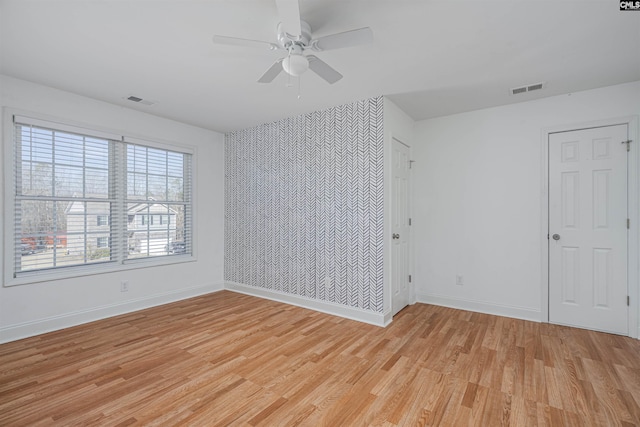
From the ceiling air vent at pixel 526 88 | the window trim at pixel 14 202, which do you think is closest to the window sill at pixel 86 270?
the window trim at pixel 14 202

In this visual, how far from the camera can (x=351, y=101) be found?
3574 mm

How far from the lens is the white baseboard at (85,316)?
2930mm

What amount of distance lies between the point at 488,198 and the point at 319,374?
2963 mm

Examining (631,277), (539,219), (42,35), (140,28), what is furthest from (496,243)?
(42,35)

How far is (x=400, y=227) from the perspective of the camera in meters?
3.84

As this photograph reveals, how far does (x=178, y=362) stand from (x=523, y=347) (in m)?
3.15

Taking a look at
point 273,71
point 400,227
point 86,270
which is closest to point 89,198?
point 86,270

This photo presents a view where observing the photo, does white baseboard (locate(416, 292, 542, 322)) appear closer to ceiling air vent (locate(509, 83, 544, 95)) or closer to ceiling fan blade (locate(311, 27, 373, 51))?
ceiling air vent (locate(509, 83, 544, 95))

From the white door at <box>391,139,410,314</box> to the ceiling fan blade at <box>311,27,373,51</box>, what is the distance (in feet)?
6.29

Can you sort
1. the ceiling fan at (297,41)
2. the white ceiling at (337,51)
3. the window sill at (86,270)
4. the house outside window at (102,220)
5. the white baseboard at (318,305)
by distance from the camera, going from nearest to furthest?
the ceiling fan at (297,41), the white ceiling at (337,51), the window sill at (86,270), the white baseboard at (318,305), the house outside window at (102,220)

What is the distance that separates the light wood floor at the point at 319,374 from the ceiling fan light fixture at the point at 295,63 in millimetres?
2297

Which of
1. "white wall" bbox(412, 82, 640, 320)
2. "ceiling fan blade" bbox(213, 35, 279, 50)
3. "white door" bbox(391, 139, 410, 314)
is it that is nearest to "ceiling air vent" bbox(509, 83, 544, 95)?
"white wall" bbox(412, 82, 640, 320)

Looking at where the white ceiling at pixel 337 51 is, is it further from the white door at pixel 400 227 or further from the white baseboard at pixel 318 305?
the white baseboard at pixel 318 305

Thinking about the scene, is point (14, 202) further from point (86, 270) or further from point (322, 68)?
point (322, 68)
